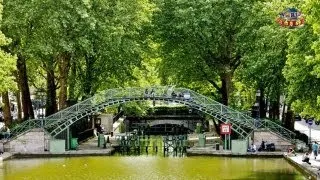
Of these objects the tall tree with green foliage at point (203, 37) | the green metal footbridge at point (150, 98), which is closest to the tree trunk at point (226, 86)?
the tall tree with green foliage at point (203, 37)

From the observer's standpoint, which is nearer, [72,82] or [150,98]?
[150,98]

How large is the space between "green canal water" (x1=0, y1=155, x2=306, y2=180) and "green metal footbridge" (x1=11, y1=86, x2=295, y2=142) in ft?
13.6

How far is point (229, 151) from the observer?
50375 mm

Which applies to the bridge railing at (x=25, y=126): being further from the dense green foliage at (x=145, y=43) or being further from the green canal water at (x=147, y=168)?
the green canal water at (x=147, y=168)

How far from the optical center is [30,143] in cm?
5075

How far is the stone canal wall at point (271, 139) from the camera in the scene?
50.2 meters

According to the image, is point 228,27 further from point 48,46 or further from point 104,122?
point 104,122

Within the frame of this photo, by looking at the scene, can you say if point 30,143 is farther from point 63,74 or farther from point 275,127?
point 275,127

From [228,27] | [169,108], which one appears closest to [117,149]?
[228,27]

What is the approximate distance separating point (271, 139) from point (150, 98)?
10013 millimetres

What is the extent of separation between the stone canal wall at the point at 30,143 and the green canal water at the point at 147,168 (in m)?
2.73

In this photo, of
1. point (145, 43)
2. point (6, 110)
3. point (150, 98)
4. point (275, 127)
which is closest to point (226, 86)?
point (145, 43)

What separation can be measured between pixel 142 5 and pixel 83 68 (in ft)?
35.4

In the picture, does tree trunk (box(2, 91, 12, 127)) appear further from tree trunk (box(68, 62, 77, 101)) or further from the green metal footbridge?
tree trunk (box(68, 62, 77, 101))
